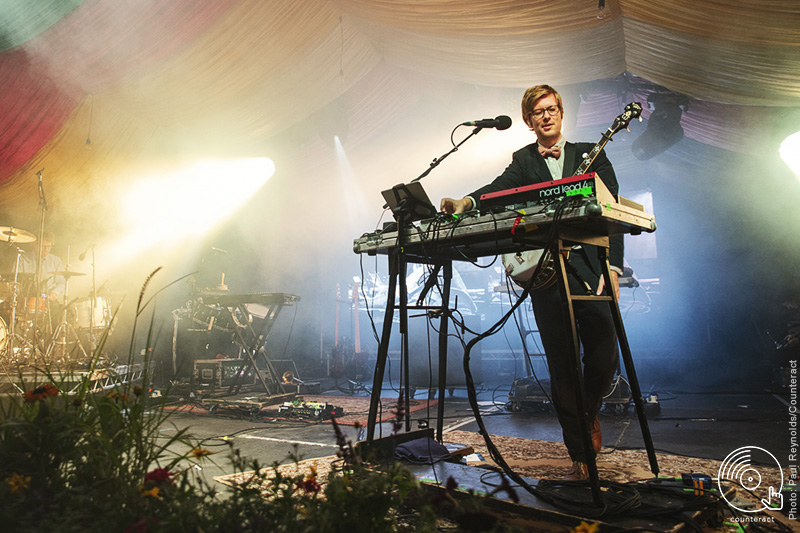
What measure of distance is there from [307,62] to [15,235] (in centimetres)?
452

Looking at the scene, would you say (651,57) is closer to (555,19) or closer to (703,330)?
(555,19)

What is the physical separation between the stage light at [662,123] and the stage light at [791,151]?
109 centimetres

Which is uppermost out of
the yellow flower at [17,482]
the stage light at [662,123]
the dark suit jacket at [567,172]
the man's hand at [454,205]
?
the stage light at [662,123]

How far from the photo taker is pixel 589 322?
2066 millimetres

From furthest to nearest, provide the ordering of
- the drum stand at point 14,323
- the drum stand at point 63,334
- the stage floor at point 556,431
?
the drum stand at point 63,334
the drum stand at point 14,323
the stage floor at point 556,431

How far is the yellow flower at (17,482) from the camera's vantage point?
3.65 ft

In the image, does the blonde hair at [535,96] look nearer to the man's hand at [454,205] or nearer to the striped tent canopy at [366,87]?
the man's hand at [454,205]

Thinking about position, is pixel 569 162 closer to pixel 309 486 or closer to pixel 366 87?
pixel 309 486

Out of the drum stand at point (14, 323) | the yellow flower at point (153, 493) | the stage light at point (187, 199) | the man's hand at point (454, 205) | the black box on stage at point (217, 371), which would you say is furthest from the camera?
the stage light at point (187, 199)

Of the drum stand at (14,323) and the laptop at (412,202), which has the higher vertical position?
the laptop at (412,202)

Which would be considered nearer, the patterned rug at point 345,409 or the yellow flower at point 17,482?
the yellow flower at point 17,482

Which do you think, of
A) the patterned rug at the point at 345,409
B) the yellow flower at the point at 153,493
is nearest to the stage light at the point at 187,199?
the patterned rug at the point at 345,409

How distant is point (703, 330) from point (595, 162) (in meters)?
7.50

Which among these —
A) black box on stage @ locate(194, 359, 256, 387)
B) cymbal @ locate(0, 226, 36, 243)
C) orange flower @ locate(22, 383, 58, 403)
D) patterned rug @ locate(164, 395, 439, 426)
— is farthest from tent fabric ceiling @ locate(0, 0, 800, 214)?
orange flower @ locate(22, 383, 58, 403)
